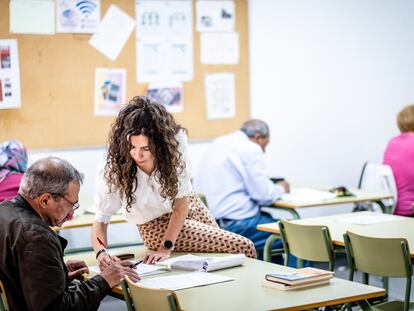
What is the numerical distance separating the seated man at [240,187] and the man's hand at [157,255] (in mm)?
2067

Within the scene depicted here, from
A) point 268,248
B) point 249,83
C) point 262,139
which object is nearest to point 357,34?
point 249,83

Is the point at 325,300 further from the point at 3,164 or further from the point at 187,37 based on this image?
the point at 187,37

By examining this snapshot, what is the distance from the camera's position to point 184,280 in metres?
3.16

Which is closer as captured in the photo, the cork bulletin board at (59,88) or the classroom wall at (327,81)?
the cork bulletin board at (59,88)

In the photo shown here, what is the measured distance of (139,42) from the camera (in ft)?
21.4

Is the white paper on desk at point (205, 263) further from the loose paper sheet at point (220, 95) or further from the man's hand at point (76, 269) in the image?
the loose paper sheet at point (220, 95)

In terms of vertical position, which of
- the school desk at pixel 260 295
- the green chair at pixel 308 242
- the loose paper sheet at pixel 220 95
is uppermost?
the loose paper sheet at pixel 220 95

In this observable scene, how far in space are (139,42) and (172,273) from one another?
3512mm

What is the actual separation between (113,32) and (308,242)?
2.89 meters

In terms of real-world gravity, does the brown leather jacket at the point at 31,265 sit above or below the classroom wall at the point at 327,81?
below

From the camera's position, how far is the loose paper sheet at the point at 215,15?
22.2ft

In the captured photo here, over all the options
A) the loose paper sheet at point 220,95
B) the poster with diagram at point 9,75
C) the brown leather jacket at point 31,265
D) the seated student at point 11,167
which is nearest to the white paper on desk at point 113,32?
the poster with diagram at point 9,75

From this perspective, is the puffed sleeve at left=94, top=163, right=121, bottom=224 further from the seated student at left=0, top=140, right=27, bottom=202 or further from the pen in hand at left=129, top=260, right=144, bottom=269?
the seated student at left=0, top=140, right=27, bottom=202

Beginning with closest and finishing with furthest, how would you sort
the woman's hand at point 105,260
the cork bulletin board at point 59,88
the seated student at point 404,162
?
the woman's hand at point 105,260
the cork bulletin board at point 59,88
the seated student at point 404,162
